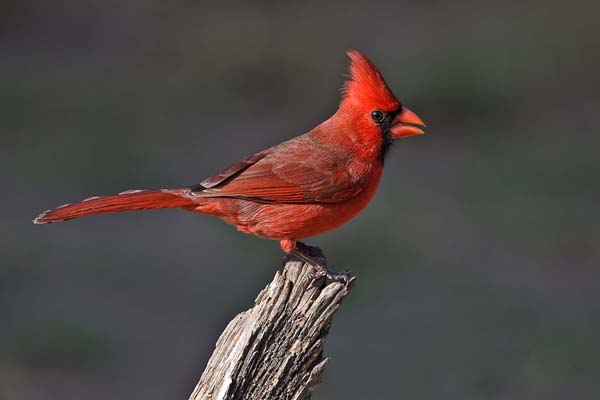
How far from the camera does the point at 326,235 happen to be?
734 centimetres

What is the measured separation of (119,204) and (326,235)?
369 cm

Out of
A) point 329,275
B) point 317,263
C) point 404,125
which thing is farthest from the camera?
point 404,125

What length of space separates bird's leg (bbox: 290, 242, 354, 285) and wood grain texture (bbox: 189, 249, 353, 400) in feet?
0.50

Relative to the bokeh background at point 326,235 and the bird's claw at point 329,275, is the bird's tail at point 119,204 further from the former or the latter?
the bokeh background at point 326,235

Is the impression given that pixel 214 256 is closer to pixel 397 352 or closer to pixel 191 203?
pixel 397 352

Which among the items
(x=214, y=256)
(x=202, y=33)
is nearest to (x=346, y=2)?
(x=202, y=33)

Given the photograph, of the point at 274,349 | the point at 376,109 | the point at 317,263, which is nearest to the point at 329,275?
the point at 317,263

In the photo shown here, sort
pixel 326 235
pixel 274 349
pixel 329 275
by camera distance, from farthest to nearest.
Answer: pixel 326 235
pixel 329 275
pixel 274 349

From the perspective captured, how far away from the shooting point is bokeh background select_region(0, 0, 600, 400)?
6320 millimetres

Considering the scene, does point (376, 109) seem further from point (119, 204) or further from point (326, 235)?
point (326, 235)

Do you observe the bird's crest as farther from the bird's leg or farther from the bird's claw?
the bird's claw

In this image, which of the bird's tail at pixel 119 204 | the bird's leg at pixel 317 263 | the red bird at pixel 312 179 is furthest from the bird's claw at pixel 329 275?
the bird's tail at pixel 119 204

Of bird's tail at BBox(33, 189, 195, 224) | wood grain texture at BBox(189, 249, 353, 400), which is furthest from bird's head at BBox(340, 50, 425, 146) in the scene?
wood grain texture at BBox(189, 249, 353, 400)

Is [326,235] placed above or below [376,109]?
above
